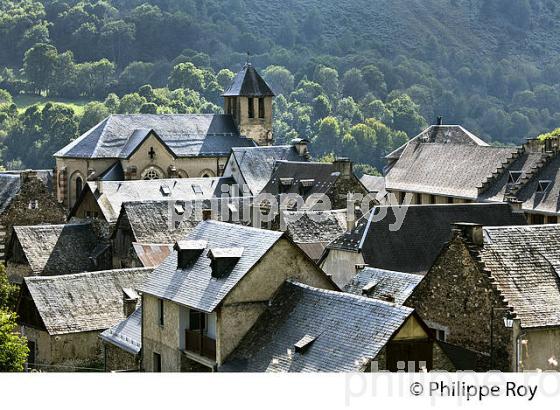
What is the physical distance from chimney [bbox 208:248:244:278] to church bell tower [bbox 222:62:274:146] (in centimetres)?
6008

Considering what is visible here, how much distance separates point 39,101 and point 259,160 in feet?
304

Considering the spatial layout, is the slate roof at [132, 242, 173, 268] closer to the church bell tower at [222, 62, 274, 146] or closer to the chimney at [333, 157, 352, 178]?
the chimney at [333, 157, 352, 178]

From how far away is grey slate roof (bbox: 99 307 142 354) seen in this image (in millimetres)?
36312

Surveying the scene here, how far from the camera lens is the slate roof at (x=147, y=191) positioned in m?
63.4

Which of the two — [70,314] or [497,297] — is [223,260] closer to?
[497,297]

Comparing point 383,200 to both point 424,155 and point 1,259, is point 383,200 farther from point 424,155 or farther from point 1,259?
point 1,259

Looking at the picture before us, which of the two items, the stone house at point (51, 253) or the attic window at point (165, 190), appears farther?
the attic window at point (165, 190)

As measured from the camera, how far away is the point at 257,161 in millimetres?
77188

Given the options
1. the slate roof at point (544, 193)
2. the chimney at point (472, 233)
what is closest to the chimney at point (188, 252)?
the chimney at point (472, 233)

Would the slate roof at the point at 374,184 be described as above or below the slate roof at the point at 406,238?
below

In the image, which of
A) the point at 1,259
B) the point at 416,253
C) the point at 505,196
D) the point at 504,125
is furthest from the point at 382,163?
the point at 416,253

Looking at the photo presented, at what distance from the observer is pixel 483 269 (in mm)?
31047

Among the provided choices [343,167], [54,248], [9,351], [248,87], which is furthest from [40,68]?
[9,351]

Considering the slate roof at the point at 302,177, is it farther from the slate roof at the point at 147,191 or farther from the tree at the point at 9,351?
the tree at the point at 9,351
